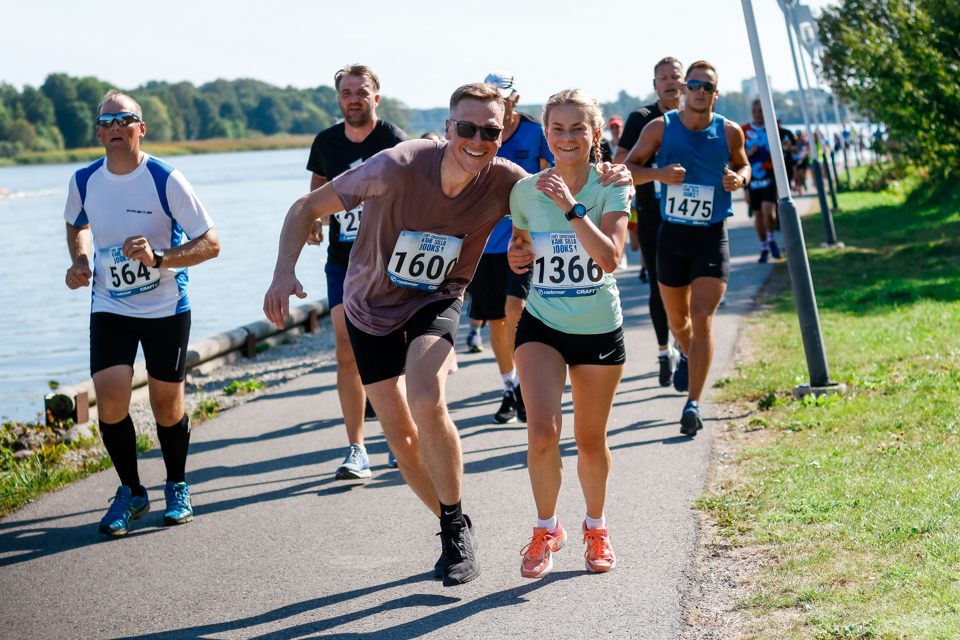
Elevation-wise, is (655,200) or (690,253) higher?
(655,200)

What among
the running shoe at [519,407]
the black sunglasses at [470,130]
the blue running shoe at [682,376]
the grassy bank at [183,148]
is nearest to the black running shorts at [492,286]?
the running shoe at [519,407]

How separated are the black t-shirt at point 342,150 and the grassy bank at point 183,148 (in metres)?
96.1

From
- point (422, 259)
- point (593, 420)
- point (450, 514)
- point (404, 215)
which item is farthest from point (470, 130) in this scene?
point (450, 514)

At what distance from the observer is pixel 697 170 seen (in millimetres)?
6414

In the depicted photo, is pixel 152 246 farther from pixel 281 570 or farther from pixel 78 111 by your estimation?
pixel 78 111

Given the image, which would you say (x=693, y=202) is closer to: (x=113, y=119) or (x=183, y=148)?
(x=113, y=119)

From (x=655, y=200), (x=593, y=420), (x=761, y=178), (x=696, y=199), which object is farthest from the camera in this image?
(x=761, y=178)

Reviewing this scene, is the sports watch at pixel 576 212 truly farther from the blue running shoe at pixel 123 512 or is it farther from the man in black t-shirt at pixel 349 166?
the blue running shoe at pixel 123 512

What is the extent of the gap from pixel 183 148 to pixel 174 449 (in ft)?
426

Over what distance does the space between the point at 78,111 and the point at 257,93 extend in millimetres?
47202

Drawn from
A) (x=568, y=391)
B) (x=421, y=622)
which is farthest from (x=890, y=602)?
(x=568, y=391)

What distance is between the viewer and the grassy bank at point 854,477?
3.51m

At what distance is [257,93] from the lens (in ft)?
530

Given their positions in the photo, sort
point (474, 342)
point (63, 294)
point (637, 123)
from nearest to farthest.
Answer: point (637, 123) → point (474, 342) → point (63, 294)
